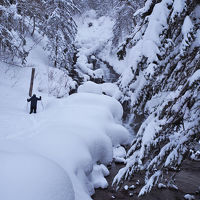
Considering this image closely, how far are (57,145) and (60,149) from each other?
0.22m

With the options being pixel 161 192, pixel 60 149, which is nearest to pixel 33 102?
pixel 60 149

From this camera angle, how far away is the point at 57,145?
584 centimetres

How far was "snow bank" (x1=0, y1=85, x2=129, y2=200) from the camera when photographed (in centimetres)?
361

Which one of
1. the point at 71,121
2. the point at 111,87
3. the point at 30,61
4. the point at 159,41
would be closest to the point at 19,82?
the point at 30,61

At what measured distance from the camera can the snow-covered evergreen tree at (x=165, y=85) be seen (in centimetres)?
234

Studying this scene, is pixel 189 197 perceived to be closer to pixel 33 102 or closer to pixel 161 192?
pixel 161 192

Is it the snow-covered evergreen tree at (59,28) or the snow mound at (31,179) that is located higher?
the snow-covered evergreen tree at (59,28)

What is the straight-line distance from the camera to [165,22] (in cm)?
273

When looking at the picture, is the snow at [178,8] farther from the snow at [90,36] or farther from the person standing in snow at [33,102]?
the snow at [90,36]

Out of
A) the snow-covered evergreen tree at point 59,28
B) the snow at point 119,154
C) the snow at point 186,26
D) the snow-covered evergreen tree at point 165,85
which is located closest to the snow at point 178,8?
the snow-covered evergreen tree at point 165,85

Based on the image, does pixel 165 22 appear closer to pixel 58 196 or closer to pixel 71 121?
pixel 58 196

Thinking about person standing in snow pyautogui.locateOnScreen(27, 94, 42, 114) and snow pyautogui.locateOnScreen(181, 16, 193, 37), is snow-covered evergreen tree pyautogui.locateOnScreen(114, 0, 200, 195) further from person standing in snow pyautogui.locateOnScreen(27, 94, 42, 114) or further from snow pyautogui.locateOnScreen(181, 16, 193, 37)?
person standing in snow pyautogui.locateOnScreen(27, 94, 42, 114)

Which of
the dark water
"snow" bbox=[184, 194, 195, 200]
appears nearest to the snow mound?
the dark water

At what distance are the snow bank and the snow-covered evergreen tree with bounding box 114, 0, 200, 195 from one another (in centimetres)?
171
